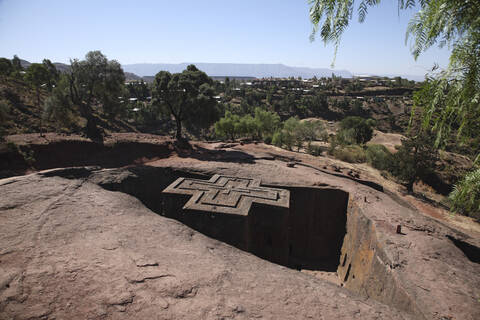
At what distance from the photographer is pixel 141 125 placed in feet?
175

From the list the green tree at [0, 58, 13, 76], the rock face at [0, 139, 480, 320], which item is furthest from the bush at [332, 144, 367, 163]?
the green tree at [0, 58, 13, 76]

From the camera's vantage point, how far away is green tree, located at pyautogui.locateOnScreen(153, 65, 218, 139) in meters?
20.2

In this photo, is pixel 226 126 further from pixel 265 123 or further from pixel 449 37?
pixel 449 37

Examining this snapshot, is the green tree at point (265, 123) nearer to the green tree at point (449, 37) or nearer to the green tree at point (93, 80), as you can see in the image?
the green tree at point (93, 80)

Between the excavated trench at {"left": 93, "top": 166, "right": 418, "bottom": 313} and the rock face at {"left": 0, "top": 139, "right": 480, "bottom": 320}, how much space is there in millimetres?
112

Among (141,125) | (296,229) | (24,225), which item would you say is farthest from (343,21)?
(141,125)

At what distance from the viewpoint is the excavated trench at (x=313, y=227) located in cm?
791

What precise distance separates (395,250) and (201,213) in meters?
5.76

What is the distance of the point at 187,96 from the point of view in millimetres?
20625

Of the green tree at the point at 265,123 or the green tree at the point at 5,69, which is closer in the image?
→ the green tree at the point at 265,123

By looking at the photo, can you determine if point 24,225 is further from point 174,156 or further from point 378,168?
point 378,168

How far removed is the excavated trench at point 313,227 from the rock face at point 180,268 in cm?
11

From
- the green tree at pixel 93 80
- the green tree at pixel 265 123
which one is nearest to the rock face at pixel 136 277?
the green tree at pixel 93 80

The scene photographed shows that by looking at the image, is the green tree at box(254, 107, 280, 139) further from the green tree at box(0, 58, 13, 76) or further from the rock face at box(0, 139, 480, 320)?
the green tree at box(0, 58, 13, 76)
